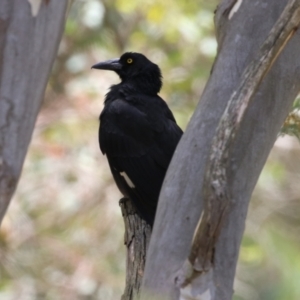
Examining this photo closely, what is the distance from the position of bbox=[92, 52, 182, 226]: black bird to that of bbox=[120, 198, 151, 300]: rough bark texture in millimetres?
71

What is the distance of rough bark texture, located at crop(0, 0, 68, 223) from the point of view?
2287 mm

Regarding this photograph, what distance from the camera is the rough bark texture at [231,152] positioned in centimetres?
223

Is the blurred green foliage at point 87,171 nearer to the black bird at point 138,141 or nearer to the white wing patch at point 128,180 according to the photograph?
the black bird at point 138,141

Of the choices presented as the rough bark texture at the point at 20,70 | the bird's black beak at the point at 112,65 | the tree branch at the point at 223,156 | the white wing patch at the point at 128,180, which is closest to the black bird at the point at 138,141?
the white wing patch at the point at 128,180

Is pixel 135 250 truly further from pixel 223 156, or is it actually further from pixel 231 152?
pixel 223 156

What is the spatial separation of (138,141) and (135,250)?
33.5 inches

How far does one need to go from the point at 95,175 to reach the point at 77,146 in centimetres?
35

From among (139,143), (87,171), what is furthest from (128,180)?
(87,171)

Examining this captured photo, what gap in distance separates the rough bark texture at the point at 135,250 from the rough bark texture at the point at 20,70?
0.92 meters

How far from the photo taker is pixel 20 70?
2.38 metres

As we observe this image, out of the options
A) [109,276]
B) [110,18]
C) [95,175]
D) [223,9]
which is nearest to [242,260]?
[109,276]

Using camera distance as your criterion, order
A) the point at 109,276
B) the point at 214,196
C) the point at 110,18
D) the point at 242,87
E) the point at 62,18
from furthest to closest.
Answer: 1. the point at 110,18
2. the point at 109,276
3. the point at 62,18
4. the point at 242,87
5. the point at 214,196

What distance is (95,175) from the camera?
7.55 m

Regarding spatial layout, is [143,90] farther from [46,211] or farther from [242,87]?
[46,211]
